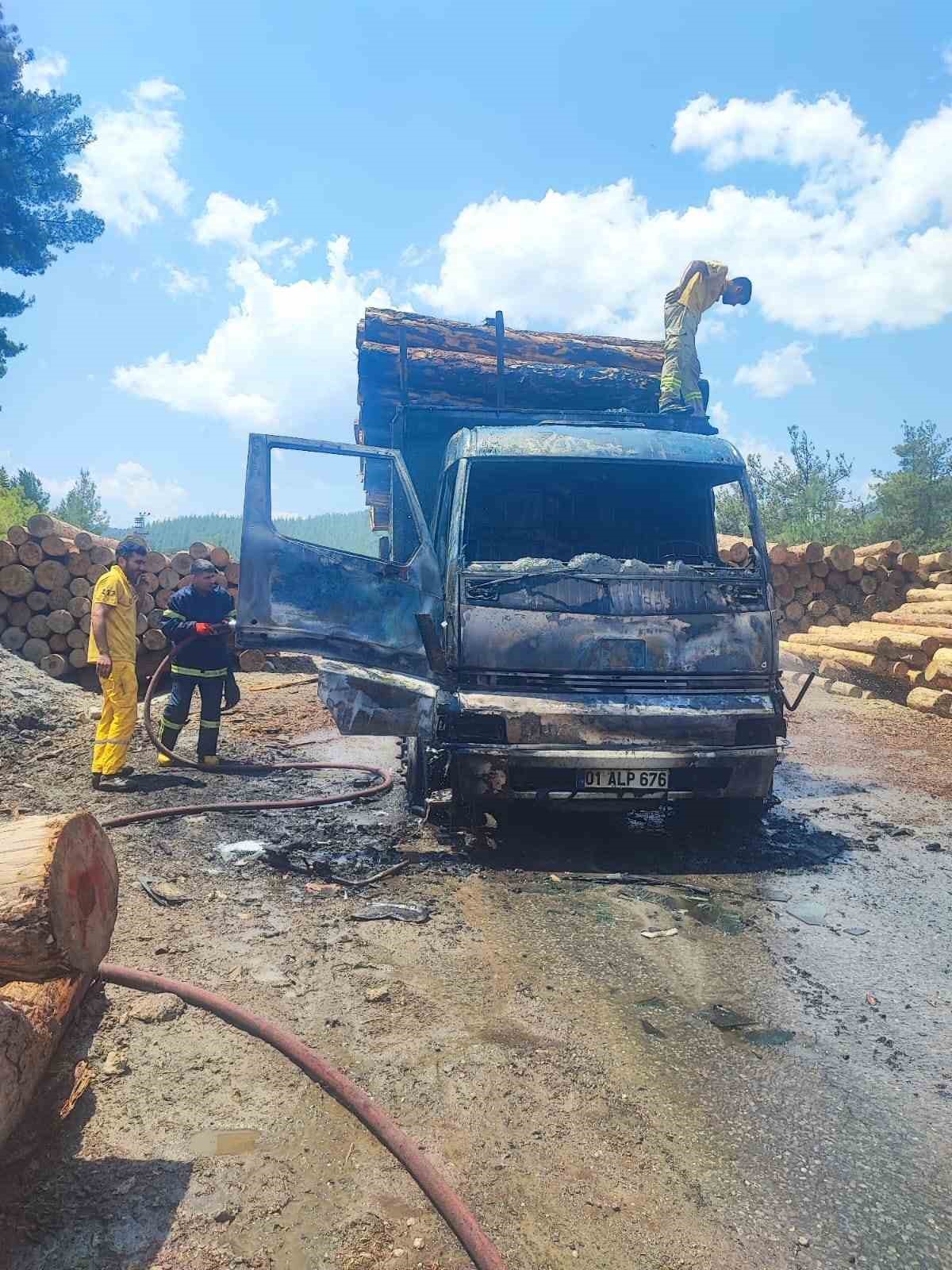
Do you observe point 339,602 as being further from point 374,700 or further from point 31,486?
point 31,486

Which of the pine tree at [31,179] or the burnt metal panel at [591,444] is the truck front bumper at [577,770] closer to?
the burnt metal panel at [591,444]

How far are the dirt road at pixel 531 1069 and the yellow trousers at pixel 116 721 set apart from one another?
5.01ft

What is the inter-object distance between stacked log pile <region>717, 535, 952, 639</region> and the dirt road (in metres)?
9.27

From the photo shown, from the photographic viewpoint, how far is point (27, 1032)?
7.04 ft

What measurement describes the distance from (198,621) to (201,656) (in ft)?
0.96

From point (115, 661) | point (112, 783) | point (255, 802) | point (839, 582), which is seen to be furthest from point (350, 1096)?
point (839, 582)

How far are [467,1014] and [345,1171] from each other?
85 centimetres

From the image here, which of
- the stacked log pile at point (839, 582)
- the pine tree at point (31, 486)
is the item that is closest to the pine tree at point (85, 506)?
the pine tree at point (31, 486)

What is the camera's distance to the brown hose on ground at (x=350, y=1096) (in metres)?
1.82

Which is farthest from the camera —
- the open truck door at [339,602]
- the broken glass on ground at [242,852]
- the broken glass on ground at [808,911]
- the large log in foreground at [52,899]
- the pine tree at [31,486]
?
the pine tree at [31,486]

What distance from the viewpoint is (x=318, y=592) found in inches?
193

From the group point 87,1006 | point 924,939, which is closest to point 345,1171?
point 87,1006

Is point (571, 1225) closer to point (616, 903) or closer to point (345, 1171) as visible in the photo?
point (345, 1171)

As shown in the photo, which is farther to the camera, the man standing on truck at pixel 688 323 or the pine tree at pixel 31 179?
the pine tree at pixel 31 179
